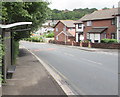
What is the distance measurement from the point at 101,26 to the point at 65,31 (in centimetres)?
2098

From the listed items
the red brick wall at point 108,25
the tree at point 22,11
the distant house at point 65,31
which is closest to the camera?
the tree at point 22,11

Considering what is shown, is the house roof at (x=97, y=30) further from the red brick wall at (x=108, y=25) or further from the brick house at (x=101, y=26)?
the red brick wall at (x=108, y=25)

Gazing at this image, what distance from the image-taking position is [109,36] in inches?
1710

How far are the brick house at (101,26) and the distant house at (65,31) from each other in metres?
12.9

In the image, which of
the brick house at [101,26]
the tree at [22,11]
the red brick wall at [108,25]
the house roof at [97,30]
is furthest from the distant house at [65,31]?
the tree at [22,11]

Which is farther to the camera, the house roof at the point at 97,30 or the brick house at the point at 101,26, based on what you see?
the house roof at the point at 97,30

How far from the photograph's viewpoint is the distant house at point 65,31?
213ft

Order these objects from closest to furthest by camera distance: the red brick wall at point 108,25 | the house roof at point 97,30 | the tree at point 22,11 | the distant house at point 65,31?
the tree at point 22,11, the red brick wall at point 108,25, the house roof at point 97,30, the distant house at point 65,31

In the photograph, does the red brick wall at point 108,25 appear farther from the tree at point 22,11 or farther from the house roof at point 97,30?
the tree at point 22,11

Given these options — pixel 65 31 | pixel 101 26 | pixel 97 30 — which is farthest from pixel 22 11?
pixel 65 31

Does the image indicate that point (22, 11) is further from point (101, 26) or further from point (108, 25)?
point (101, 26)

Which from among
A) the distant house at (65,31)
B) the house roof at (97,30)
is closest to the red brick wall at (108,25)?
the house roof at (97,30)

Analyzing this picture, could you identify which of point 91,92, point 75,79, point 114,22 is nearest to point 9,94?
point 91,92

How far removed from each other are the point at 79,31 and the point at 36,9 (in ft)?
139
